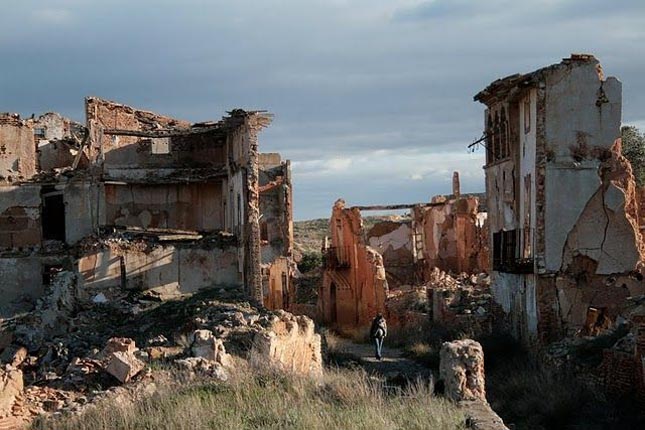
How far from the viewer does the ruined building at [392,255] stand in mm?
37531

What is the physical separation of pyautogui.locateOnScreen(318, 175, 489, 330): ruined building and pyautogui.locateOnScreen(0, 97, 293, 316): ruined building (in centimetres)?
291

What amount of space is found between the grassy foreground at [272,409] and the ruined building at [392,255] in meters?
21.2

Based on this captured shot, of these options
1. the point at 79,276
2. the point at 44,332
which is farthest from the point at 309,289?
the point at 44,332

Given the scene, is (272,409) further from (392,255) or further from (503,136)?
(392,255)

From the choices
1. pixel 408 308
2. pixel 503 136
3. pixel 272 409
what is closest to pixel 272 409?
pixel 272 409

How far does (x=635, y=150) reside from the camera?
4206cm

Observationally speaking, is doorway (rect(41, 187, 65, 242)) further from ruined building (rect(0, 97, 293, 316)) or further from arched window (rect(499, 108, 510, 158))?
arched window (rect(499, 108, 510, 158))

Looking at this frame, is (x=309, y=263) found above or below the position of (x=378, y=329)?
above

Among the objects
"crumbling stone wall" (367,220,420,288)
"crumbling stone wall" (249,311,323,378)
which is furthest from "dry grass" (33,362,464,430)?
"crumbling stone wall" (367,220,420,288)

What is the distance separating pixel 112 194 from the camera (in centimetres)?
3456

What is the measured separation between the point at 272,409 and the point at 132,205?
2430cm

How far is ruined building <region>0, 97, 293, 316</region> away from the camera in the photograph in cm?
3017

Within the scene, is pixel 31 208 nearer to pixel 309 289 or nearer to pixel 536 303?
pixel 309 289

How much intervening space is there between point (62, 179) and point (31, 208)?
1524 mm
